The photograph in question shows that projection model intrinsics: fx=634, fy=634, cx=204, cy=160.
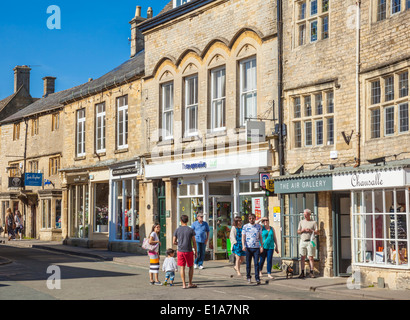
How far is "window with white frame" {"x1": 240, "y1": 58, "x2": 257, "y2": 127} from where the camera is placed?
21.0m

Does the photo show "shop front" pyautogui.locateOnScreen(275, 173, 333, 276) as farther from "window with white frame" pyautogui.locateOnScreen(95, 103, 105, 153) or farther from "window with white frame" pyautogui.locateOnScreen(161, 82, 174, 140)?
"window with white frame" pyautogui.locateOnScreen(95, 103, 105, 153)

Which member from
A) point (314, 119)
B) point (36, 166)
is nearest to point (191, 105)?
point (314, 119)

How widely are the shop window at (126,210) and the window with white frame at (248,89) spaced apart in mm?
7658

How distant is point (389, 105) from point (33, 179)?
25.7m

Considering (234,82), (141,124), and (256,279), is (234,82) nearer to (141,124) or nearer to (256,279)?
(141,124)

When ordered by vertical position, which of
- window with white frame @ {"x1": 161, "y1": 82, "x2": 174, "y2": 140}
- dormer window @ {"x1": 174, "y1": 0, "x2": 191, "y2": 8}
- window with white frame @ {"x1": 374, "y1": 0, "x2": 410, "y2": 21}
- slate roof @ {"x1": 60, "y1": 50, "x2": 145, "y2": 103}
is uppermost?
dormer window @ {"x1": 174, "y1": 0, "x2": 191, "y2": 8}

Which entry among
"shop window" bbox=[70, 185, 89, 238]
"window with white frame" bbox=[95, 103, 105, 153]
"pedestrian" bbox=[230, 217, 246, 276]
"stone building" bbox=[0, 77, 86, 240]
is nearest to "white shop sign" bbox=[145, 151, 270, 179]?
"pedestrian" bbox=[230, 217, 246, 276]

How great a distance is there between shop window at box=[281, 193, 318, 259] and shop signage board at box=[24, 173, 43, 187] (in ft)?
71.3

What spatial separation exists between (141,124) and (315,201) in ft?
35.5

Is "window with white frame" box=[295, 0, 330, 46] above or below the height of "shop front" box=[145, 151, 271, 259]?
above

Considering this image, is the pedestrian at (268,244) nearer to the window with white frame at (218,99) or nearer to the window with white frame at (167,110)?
the window with white frame at (218,99)

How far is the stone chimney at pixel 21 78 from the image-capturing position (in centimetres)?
5156
